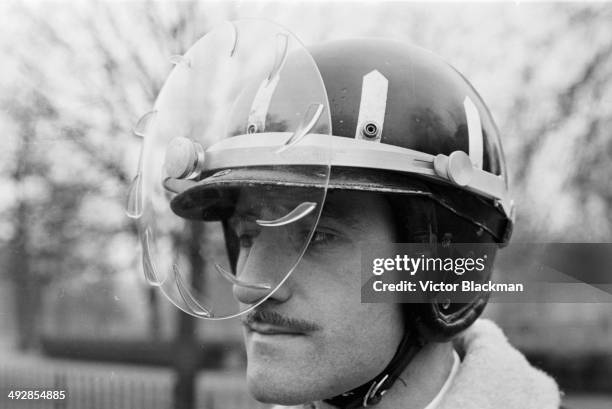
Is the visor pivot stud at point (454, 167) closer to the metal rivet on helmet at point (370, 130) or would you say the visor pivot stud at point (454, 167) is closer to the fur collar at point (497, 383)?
the metal rivet on helmet at point (370, 130)

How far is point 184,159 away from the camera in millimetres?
1287

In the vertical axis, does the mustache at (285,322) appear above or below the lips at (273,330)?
above

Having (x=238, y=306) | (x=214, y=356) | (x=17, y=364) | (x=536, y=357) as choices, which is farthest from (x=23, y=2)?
(x=536, y=357)

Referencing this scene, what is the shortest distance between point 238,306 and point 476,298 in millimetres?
525

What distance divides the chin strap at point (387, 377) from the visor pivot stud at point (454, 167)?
33 centimetres

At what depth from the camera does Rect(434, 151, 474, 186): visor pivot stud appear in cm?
128

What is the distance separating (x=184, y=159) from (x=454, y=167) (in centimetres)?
53

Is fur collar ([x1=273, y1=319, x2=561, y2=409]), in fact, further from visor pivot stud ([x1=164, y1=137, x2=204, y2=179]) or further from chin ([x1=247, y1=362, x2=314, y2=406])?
visor pivot stud ([x1=164, y1=137, x2=204, y2=179])

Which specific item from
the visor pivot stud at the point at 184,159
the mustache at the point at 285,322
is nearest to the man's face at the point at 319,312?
the mustache at the point at 285,322

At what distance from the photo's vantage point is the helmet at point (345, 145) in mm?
1208

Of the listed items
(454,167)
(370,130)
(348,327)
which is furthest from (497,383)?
(370,130)

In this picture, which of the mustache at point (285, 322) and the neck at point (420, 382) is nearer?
the mustache at point (285, 322)

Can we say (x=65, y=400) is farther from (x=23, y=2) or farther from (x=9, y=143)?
(x=23, y=2)

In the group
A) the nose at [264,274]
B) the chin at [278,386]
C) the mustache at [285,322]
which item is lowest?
the chin at [278,386]
